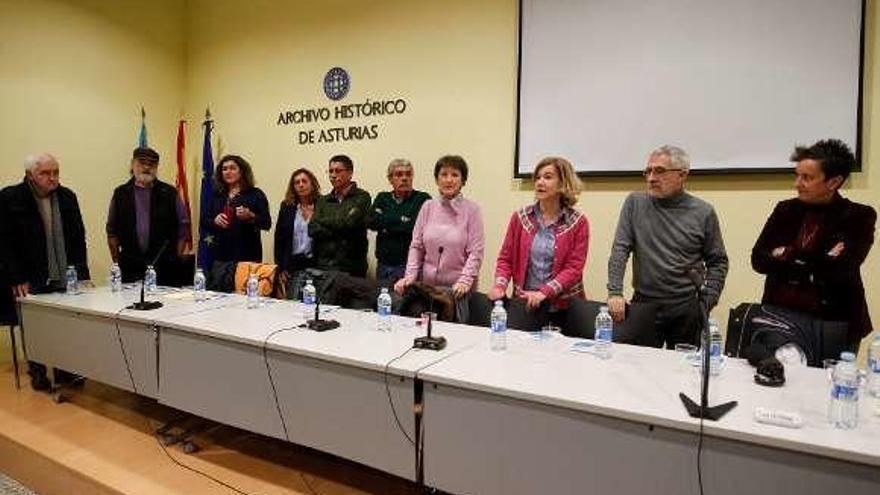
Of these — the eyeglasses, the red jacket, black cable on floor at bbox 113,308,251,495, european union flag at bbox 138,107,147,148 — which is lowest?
black cable on floor at bbox 113,308,251,495

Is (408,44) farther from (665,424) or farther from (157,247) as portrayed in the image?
(665,424)

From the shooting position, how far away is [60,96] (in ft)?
15.0

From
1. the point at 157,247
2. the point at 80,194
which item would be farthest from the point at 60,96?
the point at 157,247

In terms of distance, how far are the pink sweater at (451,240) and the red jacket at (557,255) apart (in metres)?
0.29

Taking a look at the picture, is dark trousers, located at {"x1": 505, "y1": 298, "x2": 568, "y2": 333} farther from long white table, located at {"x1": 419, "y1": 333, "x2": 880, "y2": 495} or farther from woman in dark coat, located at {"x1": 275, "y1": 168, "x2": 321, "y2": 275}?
woman in dark coat, located at {"x1": 275, "y1": 168, "x2": 321, "y2": 275}

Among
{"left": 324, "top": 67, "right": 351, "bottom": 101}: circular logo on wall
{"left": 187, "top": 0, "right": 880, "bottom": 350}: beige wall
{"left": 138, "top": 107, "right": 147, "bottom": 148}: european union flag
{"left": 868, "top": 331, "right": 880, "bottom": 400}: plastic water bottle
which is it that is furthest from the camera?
{"left": 138, "top": 107, "right": 147, "bottom": 148}: european union flag

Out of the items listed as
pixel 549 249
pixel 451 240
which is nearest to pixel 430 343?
pixel 549 249

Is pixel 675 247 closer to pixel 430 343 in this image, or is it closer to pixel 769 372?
pixel 769 372

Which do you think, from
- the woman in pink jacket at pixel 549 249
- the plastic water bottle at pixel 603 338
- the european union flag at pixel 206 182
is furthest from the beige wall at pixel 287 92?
the plastic water bottle at pixel 603 338

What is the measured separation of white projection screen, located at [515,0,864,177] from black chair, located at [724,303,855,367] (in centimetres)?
128

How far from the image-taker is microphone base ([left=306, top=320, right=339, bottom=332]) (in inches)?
95.7

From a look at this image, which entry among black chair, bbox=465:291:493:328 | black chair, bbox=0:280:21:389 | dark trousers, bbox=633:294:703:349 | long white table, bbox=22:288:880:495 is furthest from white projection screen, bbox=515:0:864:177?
black chair, bbox=0:280:21:389

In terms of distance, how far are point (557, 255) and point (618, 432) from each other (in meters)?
1.13

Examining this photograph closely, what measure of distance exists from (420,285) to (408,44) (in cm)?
222
